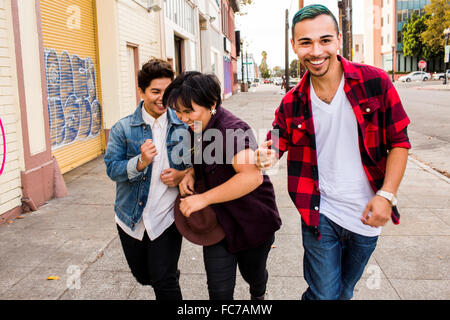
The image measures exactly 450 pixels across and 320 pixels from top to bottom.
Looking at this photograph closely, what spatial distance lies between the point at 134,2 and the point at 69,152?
5215 mm

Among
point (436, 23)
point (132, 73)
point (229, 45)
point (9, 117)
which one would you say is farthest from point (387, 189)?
point (436, 23)

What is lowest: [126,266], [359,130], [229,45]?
[126,266]

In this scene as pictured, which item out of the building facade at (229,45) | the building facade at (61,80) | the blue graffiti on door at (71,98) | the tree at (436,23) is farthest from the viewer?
the tree at (436,23)

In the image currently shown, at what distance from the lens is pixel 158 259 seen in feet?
8.91

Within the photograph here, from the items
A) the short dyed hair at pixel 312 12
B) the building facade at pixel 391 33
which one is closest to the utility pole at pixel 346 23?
the short dyed hair at pixel 312 12

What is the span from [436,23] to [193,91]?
68.9m

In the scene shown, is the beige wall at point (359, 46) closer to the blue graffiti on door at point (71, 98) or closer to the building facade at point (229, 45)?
the building facade at point (229, 45)

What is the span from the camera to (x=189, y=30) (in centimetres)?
2141

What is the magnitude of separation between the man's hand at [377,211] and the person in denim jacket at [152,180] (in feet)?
3.57

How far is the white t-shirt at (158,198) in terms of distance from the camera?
269 cm

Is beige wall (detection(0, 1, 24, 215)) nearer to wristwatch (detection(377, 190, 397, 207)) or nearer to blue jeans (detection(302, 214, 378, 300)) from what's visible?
blue jeans (detection(302, 214, 378, 300))

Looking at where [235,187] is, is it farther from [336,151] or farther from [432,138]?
[432,138]

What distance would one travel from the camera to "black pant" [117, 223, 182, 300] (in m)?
2.72
